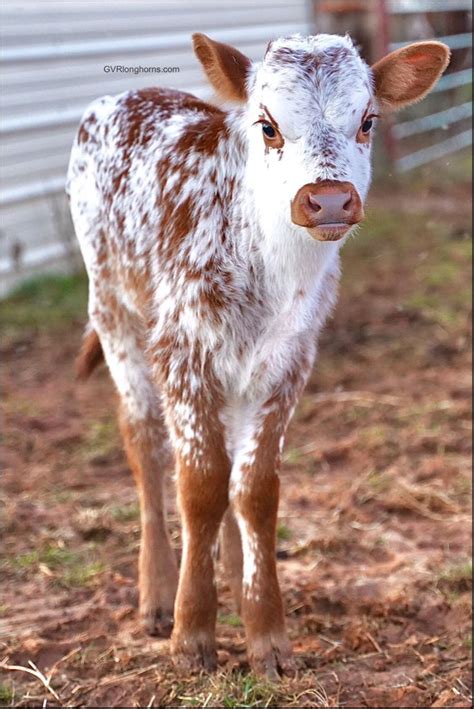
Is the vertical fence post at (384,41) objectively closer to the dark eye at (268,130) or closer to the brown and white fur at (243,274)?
the brown and white fur at (243,274)

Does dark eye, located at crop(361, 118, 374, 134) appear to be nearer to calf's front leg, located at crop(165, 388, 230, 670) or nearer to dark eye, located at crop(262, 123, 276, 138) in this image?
dark eye, located at crop(262, 123, 276, 138)

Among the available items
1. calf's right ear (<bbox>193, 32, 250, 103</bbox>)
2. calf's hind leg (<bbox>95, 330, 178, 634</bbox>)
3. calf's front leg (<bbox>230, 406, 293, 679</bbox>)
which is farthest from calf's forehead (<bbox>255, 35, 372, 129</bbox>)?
calf's hind leg (<bbox>95, 330, 178, 634</bbox>)

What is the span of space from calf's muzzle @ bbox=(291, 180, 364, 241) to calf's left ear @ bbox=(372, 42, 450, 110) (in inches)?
25.6

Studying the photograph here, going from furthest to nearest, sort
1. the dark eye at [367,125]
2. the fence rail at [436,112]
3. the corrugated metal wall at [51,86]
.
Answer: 1. the fence rail at [436,112]
2. the corrugated metal wall at [51,86]
3. the dark eye at [367,125]

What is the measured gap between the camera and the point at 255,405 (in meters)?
3.61

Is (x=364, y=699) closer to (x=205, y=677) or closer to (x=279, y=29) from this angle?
(x=205, y=677)

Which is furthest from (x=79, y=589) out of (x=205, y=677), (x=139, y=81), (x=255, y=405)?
(x=139, y=81)

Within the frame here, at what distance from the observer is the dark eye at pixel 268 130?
3.24m

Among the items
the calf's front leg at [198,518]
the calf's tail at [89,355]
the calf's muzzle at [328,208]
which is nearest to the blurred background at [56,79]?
the calf's tail at [89,355]

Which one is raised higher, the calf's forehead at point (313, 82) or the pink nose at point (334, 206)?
Result: the calf's forehead at point (313, 82)

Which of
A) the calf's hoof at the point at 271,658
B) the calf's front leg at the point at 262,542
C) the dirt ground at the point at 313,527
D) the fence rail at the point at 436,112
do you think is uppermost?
the calf's front leg at the point at 262,542

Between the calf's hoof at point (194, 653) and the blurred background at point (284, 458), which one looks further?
the blurred background at point (284, 458)

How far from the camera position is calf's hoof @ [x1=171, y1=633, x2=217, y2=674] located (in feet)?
11.7

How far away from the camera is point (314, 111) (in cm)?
313
